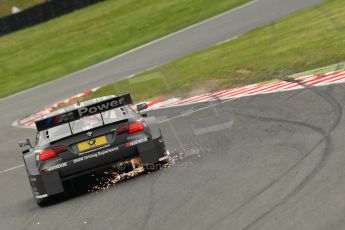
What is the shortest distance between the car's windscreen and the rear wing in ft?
0.40

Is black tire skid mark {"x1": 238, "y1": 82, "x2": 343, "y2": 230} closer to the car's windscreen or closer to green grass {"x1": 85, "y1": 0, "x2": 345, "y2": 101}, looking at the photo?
the car's windscreen

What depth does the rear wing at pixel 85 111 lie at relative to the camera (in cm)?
1002

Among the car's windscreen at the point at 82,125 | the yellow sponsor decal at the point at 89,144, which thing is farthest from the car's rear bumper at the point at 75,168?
the car's windscreen at the point at 82,125

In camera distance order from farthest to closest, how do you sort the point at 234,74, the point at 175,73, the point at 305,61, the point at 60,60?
the point at 60,60
the point at 175,73
the point at 234,74
the point at 305,61

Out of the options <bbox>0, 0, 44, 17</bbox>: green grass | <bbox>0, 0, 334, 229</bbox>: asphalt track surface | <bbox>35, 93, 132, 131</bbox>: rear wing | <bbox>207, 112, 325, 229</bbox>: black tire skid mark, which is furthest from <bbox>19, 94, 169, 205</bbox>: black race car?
<bbox>0, 0, 44, 17</bbox>: green grass

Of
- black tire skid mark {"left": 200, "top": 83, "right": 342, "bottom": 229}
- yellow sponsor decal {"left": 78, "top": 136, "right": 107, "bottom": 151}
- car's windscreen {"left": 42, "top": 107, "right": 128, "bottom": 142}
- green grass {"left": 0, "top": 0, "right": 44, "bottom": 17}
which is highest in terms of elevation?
green grass {"left": 0, "top": 0, "right": 44, "bottom": 17}

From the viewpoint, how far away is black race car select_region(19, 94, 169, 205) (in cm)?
997

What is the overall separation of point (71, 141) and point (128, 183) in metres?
0.97

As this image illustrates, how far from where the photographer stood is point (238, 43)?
2264cm

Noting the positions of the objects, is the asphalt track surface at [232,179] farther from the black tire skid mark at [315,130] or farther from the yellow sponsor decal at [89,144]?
the yellow sponsor decal at [89,144]

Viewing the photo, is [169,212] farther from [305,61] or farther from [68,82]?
[68,82]

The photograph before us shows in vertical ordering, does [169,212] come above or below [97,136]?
below

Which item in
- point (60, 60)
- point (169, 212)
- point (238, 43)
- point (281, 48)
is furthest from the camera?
point (60, 60)

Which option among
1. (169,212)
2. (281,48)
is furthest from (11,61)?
(169,212)
